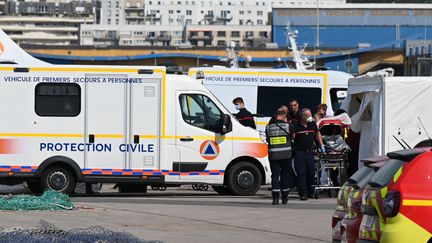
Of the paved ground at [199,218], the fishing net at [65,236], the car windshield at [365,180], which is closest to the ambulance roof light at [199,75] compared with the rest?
the paved ground at [199,218]

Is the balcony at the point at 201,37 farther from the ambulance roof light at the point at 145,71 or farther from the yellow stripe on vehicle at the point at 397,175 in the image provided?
the yellow stripe on vehicle at the point at 397,175

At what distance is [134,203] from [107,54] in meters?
64.4

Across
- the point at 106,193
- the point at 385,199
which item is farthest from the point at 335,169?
the point at 385,199

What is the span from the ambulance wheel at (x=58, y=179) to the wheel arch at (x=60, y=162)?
0.27 ft

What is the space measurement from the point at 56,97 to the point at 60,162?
1201mm

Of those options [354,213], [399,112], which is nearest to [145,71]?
[399,112]

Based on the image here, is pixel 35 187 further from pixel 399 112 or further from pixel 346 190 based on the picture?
pixel 346 190

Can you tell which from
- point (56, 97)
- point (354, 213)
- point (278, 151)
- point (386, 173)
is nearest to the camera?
point (386, 173)

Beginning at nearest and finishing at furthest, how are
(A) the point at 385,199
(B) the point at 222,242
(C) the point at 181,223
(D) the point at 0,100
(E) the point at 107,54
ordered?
(A) the point at 385,199 → (B) the point at 222,242 → (C) the point at 181,223 → (D) the point at 0,100 → (E) the point at 107,54

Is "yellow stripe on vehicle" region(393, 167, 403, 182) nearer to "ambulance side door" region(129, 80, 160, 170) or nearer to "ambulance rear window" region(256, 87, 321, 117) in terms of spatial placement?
"ambulance side door" region(129, 80, 160, 170)

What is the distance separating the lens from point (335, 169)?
Result: 22.2m

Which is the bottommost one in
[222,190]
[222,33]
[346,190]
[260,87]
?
[222,190]

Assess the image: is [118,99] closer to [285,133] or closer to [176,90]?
[176,90]

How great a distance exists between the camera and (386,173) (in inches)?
428
